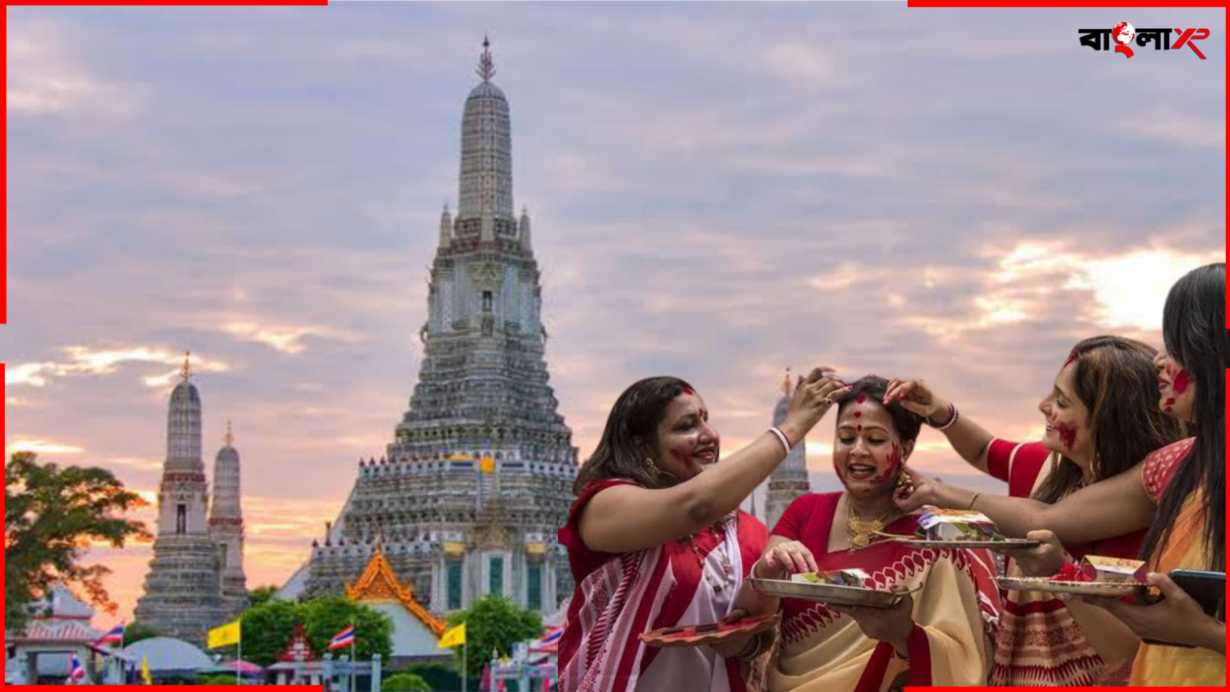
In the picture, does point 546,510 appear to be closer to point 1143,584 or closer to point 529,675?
point 529,675

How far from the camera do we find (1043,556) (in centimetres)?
395

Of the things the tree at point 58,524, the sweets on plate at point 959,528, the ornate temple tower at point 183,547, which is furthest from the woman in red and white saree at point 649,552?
the ornate temple tower at point 183,547

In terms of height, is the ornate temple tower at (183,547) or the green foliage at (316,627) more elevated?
the ornate temple tower at (183,547)

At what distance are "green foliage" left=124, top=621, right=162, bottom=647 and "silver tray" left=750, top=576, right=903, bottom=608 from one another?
53590mm

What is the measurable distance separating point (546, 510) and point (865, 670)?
51946 millimetres

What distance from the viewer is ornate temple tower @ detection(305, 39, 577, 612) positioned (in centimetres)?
5491

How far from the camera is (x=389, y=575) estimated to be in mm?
A: 51531

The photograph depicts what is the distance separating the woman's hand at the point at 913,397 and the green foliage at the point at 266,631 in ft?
155

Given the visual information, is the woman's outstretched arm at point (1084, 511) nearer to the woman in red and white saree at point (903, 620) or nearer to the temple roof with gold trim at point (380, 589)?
the woman in red and white saree at point (903, 620)

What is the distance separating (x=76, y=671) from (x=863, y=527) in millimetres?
31559

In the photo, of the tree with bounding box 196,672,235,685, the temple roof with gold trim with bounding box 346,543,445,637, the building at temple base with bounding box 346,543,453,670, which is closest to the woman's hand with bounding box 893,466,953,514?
the tree with bounding box 196,672,235,685

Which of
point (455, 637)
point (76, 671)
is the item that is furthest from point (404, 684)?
point (76, 671)

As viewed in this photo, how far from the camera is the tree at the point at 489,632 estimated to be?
4872 centimetres

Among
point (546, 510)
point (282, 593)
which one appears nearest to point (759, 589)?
point (546, 510)
